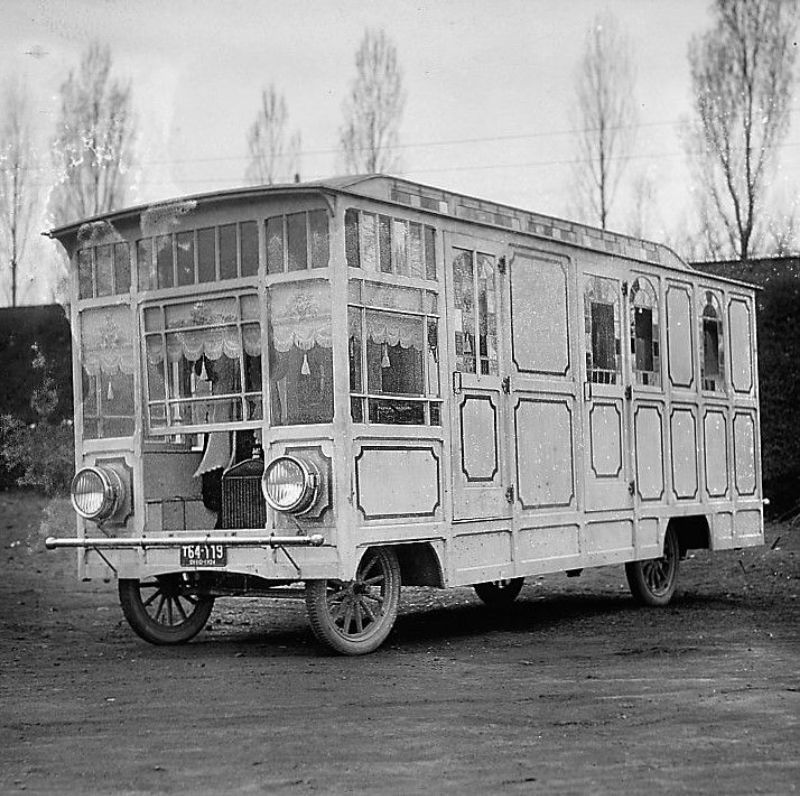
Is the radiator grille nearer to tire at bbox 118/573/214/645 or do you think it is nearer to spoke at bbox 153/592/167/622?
tire at bbox 118/573/214/645

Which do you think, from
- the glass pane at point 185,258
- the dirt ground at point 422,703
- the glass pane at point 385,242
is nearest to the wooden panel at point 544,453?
the dirt ground at point 422,703

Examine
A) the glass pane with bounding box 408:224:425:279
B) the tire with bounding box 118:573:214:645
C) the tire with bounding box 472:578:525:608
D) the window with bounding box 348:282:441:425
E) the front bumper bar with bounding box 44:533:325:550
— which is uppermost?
the glass pane with bounding box 408:224:425:279

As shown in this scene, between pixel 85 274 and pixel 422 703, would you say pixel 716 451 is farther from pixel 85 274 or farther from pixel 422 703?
pixel 422 703

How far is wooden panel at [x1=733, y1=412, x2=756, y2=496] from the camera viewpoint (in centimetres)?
1402

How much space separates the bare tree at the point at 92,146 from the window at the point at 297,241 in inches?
240

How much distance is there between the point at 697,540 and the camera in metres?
13.5

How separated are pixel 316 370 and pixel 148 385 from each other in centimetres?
160

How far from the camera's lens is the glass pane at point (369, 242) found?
31.0 feet

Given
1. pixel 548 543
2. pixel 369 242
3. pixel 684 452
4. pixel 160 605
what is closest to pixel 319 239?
pixel 369 242

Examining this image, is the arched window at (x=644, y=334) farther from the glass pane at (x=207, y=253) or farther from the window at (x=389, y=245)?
the glass pane at (x=207, y=253)

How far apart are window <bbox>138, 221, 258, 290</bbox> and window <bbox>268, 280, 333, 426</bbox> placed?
37 cm

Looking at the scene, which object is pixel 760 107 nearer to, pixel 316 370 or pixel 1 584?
pixel 1 584

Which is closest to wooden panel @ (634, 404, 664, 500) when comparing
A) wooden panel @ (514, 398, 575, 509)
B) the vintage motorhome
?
the vintage motorhome

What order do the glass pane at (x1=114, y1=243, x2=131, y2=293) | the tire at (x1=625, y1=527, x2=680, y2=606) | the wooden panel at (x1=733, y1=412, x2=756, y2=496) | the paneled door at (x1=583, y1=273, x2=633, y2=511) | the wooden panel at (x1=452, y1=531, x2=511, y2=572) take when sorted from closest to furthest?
the wooden panel at (x1=452, y1=531, x2=511, y2=572), the glass pane at (x1=114, y1=243, x2=131, y2=293), the paneled door at (x1=583, y1=273, x2=633, y2=511), the tire at (x1=625, y1=527, x2=680, y2=606), the wooden panel at (x1=733, y1=412, x2=756, y2=496)
